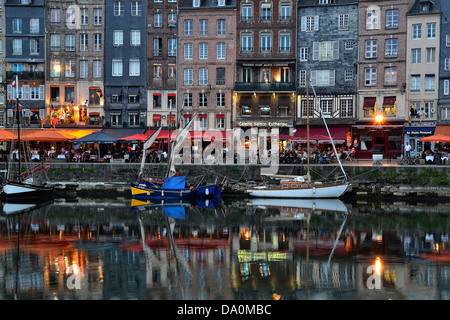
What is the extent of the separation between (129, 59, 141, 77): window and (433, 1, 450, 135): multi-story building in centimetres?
3095

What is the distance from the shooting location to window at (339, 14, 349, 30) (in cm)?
5806

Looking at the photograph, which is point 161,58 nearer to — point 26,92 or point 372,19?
point 26,92

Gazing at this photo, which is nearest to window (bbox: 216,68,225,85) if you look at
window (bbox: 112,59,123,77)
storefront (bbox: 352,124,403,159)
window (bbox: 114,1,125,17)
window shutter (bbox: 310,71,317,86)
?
window shutter (bbox: 310,71,317,86)

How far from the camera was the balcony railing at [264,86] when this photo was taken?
58.3 m

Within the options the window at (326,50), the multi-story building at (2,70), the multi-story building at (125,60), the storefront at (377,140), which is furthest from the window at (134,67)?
the storefront at (377,140)

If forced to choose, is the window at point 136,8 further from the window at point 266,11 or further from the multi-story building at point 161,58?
the window at point 266,11

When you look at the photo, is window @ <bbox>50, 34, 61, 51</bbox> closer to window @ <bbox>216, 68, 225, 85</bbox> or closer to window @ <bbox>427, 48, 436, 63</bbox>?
window @ <bbox>216, 68, 225, 85</bbox>

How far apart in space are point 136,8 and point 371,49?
2523 centimetres

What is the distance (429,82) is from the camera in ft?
182

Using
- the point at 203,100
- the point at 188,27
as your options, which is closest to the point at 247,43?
the point at 188,27

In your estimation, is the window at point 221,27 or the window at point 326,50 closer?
the window at point 326,50

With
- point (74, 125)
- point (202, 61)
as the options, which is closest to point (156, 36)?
point (202, 61)

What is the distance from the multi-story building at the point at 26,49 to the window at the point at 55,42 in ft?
2.91
